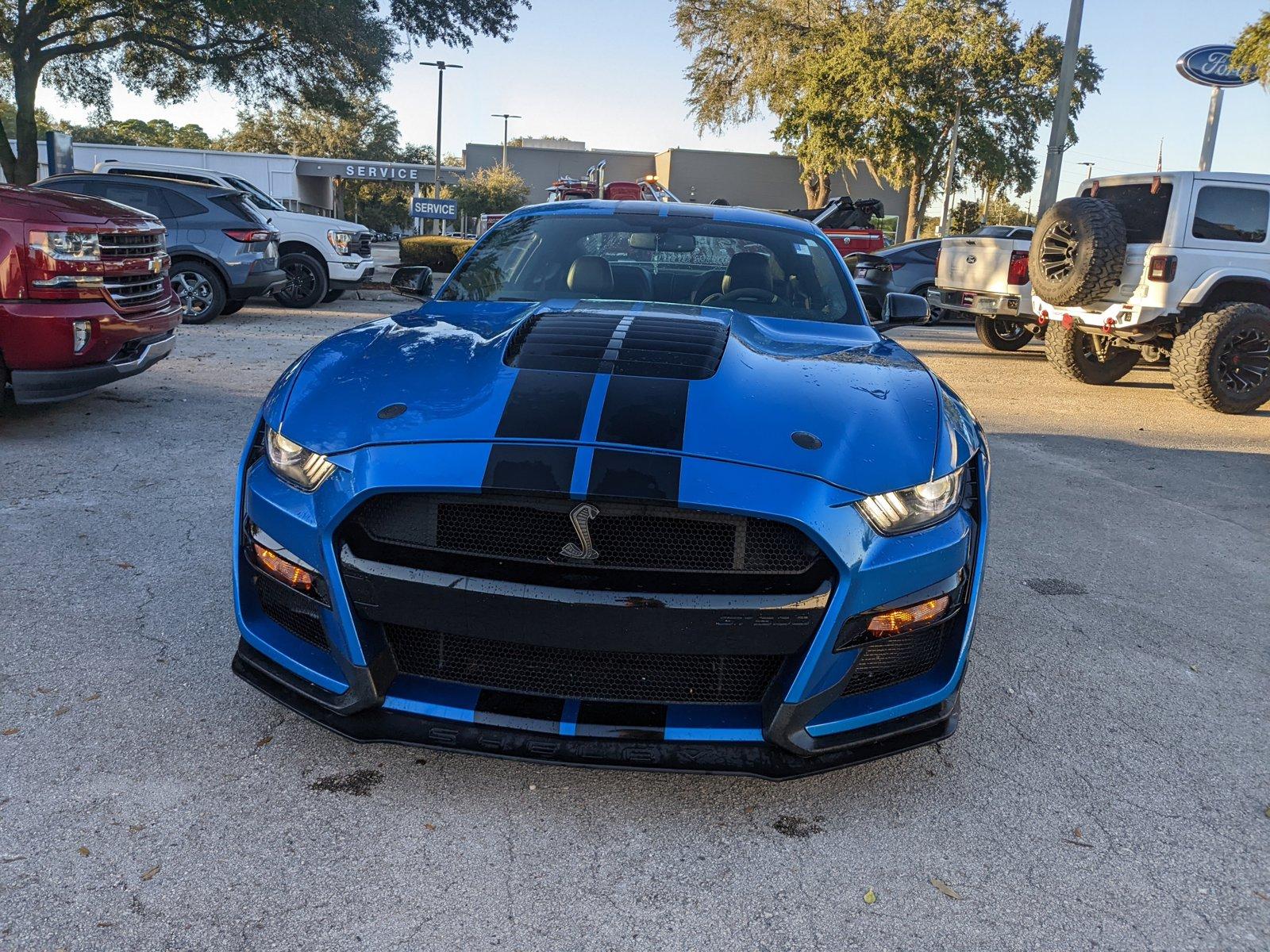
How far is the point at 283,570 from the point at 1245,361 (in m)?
8.96

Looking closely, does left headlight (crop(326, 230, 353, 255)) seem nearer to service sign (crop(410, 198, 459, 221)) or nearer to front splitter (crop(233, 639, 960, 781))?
service sign (crop(410, 198, 459, 221))

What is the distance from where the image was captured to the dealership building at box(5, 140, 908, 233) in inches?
1587

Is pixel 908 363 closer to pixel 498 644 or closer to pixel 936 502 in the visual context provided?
pixel 936 502

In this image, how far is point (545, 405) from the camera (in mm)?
2477

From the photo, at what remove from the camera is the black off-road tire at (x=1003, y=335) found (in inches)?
506

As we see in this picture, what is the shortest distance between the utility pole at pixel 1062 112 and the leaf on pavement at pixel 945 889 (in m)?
15.2

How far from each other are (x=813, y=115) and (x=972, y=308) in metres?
21.2

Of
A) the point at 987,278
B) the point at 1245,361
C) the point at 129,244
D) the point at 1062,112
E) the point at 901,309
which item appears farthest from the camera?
the point at 1062,112

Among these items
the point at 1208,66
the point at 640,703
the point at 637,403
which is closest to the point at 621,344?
the point at 637,403

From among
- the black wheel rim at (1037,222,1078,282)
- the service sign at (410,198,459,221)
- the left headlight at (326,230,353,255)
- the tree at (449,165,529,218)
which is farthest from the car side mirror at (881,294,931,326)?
the tree at (449,165,529,218)

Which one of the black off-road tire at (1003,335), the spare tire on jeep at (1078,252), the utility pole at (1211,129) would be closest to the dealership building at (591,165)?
the utility pole at (1211,129)

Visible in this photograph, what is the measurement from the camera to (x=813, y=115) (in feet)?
100

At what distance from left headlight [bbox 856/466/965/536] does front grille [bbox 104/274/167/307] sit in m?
5.29

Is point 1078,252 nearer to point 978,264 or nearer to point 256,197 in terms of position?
point 978,264
